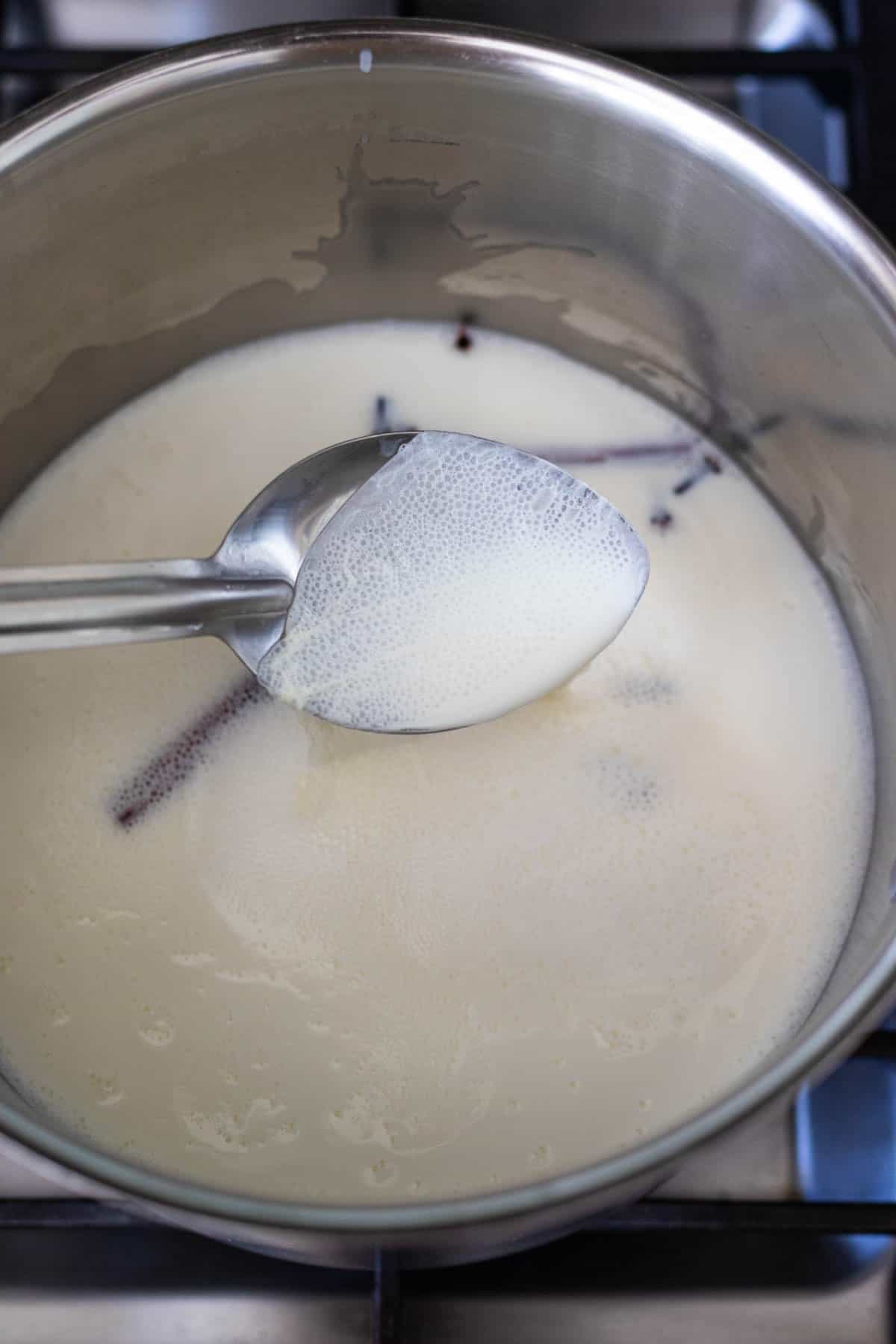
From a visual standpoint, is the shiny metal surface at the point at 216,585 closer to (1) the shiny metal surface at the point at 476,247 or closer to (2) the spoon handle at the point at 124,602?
(2) the spoon handle at the point at 124,602

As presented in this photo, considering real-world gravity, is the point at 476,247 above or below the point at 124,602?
above

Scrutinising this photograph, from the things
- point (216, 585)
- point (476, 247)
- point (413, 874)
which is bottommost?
point (413, 874)

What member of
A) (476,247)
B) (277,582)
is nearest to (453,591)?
(277,582)

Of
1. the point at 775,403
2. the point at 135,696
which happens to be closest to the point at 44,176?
the point at 135,696

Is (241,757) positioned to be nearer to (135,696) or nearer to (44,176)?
(135,696)

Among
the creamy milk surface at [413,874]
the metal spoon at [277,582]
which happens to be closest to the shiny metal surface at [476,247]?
the creamy milk surface at [413,874]

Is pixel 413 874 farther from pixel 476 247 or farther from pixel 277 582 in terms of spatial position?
pixel 476 247
